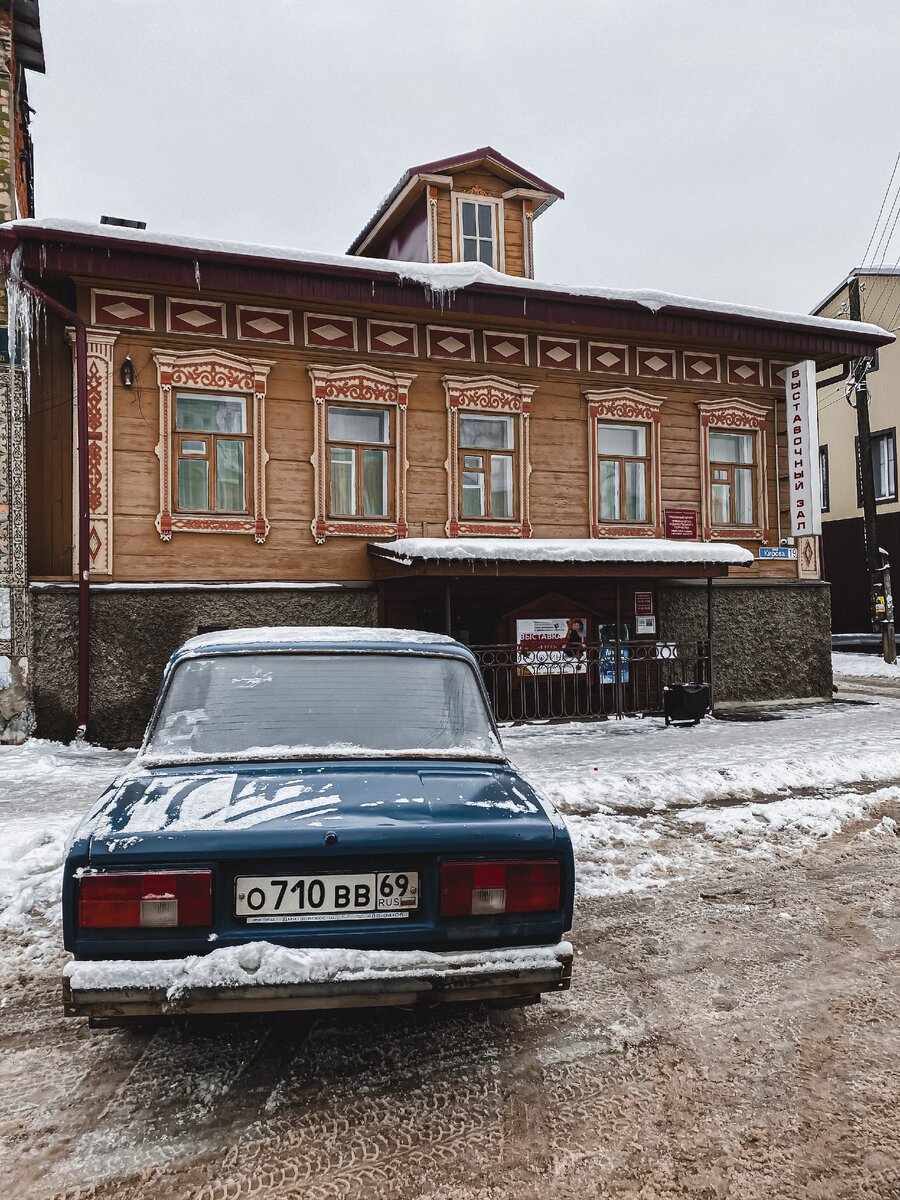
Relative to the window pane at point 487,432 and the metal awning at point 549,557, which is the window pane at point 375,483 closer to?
the metal awning at point 549,557

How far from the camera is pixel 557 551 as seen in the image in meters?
11.0

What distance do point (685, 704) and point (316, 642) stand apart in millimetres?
8672

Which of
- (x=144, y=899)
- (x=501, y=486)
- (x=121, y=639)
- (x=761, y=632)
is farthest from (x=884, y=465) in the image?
(x=144, y=899)

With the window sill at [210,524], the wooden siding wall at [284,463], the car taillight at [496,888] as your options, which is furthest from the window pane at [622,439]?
the car taillight at [496,888]

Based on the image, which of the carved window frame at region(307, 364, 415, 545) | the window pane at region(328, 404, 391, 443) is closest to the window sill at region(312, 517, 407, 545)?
the carved window frame at region(307, 364, 415, 545)

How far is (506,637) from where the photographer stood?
40.2 feet

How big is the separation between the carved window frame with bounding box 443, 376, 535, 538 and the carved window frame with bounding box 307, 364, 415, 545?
2.36 feet

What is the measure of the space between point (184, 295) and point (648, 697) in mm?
9093

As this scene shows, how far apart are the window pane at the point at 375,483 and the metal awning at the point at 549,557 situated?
0.58 m

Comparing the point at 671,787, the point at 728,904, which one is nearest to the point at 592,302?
the point at 671,787

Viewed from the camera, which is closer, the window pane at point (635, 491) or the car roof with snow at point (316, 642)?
the car roof with snow at point (316, 642)

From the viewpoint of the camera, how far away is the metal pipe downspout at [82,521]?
10.1m

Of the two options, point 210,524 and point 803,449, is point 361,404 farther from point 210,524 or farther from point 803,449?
point 803,449

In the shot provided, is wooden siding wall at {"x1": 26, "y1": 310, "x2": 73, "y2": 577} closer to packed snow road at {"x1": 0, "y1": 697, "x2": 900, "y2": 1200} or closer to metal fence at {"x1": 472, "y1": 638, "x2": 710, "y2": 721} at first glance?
metal fence at {"x1": 472, "y1": 638, "x2": 710, "y2": 721}
